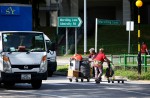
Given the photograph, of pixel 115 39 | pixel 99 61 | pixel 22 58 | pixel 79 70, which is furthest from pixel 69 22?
pixel 115 39

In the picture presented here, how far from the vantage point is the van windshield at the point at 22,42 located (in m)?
21.7

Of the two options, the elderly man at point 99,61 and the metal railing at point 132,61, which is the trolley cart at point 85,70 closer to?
the elderly man at point 99,61

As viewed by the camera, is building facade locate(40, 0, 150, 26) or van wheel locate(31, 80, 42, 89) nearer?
van wheel locate(31, 80, 42, 89)

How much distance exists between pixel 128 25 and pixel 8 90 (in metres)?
19.1

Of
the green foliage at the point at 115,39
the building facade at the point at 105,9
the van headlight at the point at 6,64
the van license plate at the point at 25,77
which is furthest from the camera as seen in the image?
the building facade at the point at 105,9

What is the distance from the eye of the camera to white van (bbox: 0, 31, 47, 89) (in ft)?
70.0

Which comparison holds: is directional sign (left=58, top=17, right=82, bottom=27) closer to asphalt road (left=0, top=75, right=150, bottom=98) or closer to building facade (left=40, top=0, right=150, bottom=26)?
asphalt road (left=0, top=75, right=150, bottom=98)

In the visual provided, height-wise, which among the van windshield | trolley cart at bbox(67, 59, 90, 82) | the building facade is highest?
the building facade

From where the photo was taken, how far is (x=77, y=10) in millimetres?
72312

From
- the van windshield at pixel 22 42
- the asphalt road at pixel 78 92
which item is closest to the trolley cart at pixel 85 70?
the asphalt road at pixel 78 92

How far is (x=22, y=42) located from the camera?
22.0 meters

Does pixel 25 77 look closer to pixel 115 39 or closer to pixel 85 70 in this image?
pixel 85 70

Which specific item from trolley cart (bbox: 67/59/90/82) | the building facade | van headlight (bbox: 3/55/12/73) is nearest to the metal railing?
trolley cart (bbox: 67/59/90/82)

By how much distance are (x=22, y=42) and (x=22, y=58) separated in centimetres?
76
